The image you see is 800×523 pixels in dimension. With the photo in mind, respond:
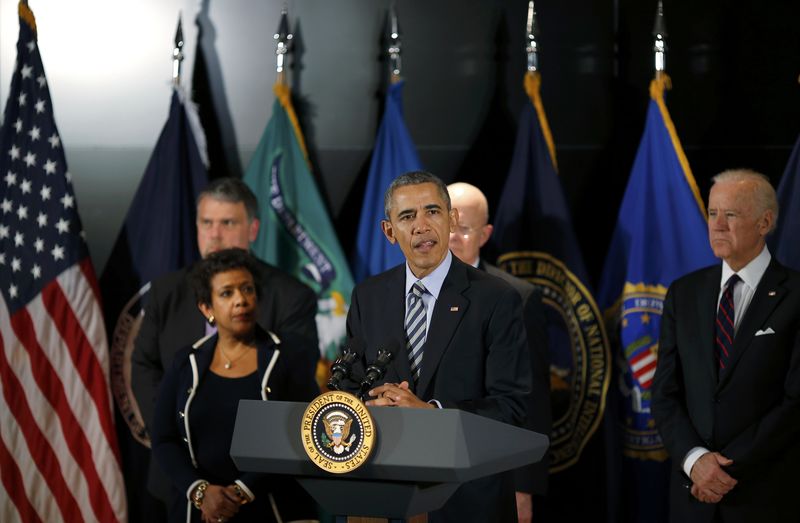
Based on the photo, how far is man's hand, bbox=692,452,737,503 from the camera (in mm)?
3385

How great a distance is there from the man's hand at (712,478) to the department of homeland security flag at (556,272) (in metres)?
0.85

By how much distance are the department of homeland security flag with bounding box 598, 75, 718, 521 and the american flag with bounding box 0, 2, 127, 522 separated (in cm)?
206

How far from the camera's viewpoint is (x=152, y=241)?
4.49 meters

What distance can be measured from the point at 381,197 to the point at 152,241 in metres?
0.98

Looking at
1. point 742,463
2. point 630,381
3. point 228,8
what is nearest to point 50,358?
point 228,8

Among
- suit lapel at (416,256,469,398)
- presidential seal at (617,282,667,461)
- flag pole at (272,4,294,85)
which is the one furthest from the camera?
flag pole at (272,4,294,85)

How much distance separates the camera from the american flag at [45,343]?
13.9ft

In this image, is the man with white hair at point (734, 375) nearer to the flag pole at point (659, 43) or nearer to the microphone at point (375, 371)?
the flag pole at point (659, 43)

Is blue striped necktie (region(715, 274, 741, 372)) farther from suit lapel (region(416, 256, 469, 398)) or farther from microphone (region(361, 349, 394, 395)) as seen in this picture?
microphone (region(361, 349, 394, 395))

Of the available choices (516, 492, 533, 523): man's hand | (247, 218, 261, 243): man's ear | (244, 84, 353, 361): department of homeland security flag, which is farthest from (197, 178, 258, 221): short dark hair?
(516, 492, 533, 523): man's hand

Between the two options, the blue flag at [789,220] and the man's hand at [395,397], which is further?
the blue flag at [789,220]

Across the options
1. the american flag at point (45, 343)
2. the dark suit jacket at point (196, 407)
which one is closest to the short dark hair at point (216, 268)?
the dark suit jacket at point (196, 407)

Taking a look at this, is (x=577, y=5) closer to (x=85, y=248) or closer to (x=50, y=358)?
(x=85, y=248)

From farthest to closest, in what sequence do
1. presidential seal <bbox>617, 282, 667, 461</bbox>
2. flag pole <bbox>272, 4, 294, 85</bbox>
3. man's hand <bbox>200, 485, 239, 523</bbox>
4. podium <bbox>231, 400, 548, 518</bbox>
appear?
flag pole <bbox>272, 4, 294, 85</bbox>
presidential seal <bbox>617, 282, 667, 461</bbox>
man's hand <bbox>200, 485, 239, 523</bbox>
podium <bbox>231, 400, 548, 518</bbox>
